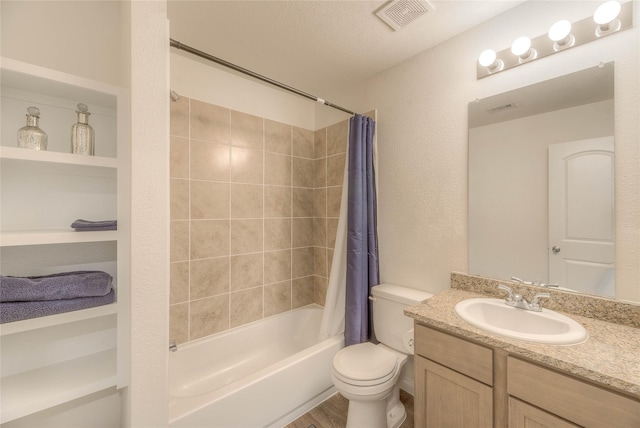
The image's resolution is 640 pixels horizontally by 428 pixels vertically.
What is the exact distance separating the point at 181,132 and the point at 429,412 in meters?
2.17

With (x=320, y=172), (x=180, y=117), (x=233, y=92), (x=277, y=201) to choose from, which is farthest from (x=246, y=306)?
(x=233, y=92)

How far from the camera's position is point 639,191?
1.09 m

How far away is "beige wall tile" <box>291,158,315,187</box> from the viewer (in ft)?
7.97

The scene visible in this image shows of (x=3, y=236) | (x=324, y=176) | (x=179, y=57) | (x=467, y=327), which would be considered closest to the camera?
(x=3, y=236)

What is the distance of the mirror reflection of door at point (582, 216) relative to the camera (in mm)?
1162

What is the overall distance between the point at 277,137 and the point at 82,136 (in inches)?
54.3

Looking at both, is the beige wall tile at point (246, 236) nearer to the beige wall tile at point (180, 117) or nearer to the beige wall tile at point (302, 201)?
the beige wall tile at point (302, 201)

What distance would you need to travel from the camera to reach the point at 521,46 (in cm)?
133

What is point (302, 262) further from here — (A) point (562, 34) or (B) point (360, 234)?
(A) point (562, 34)

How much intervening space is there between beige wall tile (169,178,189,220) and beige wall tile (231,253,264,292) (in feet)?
1.66

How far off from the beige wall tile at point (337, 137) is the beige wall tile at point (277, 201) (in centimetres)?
55

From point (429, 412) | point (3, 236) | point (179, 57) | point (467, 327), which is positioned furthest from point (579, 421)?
point (179, 57)

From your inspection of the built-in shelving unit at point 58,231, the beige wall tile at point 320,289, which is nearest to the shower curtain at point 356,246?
the beige wall tile at point 320,289

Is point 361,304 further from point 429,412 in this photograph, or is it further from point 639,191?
point 639,191
